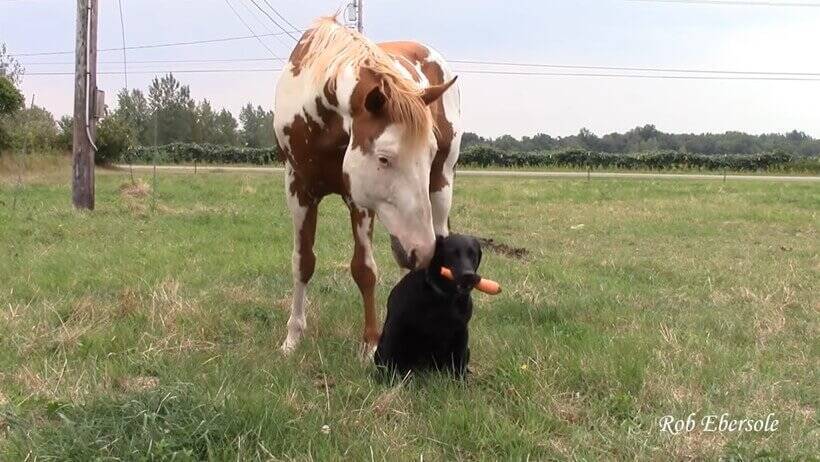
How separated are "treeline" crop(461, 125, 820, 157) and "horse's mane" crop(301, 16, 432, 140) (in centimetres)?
4384

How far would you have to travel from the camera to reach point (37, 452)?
2.24 meters

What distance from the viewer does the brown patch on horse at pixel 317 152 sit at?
346 centimetres

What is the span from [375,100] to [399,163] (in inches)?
11.7

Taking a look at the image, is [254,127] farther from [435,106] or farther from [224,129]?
[435,106]

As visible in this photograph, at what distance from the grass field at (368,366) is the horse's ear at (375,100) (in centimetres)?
127

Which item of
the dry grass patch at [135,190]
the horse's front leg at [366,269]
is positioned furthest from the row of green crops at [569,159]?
the horse's front leg at [366,269]

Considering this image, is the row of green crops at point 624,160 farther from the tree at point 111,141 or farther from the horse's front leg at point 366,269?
the horse's front leg at point 366,269

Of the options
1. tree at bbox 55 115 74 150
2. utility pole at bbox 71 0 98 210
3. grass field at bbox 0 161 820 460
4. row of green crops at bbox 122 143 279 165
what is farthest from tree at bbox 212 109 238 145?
grass field at bbox 0 161 820 460

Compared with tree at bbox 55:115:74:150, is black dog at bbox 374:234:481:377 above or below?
below

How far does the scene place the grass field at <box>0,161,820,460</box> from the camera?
245 centimetres

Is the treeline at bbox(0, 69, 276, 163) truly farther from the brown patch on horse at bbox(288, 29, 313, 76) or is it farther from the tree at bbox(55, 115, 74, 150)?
the brown patch on horse at bbox(288, 29, 313, 76)

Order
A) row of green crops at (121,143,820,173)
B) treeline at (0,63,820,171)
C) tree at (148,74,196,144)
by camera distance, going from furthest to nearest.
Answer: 1. tree at (148,74,196,144)
2. row of green crops at (121,143,820,173)
3. treeline at (0,63,820,171)

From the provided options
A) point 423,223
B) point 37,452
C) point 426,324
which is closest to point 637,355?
point 426,324

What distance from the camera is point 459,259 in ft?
9.49
